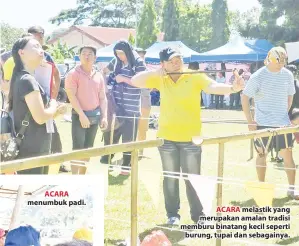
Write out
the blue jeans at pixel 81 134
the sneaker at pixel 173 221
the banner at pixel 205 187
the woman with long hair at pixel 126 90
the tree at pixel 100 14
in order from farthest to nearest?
the tree at pixel 100 14 < the woman with long hair at pixel 126 90 < the blue jeans at pixel 81 134 < the sneaker at pixel 173 221 < the banner at pixel 205 187

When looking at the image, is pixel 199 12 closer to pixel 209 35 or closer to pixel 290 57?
pixel 209 35

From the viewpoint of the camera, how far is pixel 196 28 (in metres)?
48.8

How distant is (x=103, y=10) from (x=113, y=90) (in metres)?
60.9

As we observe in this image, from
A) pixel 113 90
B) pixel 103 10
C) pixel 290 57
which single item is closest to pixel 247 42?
pixel 290 57

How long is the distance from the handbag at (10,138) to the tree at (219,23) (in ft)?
135

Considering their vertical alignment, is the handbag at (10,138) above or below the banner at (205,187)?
above

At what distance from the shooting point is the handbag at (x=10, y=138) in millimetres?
3816

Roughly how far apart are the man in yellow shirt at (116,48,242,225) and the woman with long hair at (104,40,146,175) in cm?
213

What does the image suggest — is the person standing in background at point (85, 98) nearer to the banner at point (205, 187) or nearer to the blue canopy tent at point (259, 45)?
the banner at point (205, 187)

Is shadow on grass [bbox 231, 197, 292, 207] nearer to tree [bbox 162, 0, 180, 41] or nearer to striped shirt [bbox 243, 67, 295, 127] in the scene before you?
striped shirt [bbox 243, 67, 295, 127]

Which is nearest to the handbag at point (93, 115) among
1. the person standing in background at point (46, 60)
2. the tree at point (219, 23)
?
the person standing in background at point (46, 60)

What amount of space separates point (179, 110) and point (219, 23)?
139ft

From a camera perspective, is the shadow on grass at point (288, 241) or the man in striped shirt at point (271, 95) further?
the man in striped shirt at point (271, 95)

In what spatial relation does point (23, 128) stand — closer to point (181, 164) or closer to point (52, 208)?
point (52, 208)
